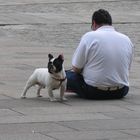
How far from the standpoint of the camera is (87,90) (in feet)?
36.5

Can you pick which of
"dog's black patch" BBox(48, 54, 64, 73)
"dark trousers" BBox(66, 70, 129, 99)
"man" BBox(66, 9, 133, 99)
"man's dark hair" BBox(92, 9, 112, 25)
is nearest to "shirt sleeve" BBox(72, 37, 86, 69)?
"man" BBox(66, 9, 133, 99)

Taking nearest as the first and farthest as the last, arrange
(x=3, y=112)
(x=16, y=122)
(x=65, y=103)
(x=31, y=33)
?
(x=16, y=122) < (x=3, y=112) < (x=65, y=103) < (x=31, y=33)

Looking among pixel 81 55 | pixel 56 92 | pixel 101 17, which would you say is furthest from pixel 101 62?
pixel 56 92

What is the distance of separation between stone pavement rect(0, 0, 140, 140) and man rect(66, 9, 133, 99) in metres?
0.20

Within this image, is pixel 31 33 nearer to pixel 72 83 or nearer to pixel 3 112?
pixel 72 83

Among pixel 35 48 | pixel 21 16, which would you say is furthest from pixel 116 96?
pixel 21 16

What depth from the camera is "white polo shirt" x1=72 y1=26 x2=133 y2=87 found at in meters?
11.0

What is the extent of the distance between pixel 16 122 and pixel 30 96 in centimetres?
235

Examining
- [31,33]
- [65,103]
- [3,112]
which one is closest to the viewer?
[3,112]

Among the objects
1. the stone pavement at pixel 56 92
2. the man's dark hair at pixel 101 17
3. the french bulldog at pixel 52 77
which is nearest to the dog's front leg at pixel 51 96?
the french bulldog at pixel 52 77

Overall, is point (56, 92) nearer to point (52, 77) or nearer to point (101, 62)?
point (101, 62)

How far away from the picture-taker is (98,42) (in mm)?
11047

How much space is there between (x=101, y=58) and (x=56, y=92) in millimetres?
1251

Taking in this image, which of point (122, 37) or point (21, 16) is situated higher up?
point (122, 37)
